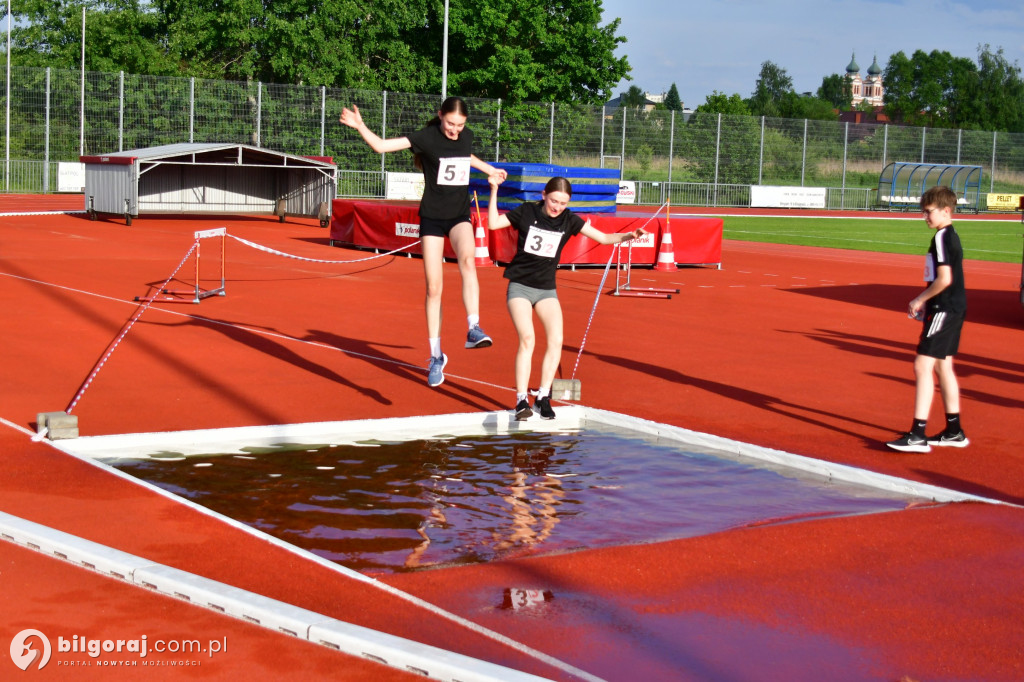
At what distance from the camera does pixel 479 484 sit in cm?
680

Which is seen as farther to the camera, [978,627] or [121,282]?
[121,282]

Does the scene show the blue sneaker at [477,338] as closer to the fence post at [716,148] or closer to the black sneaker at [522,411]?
the black sneaker at [522,411]

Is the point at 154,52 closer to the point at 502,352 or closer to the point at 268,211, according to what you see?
the point at 268,211

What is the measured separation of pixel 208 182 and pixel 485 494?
28776 millimetres

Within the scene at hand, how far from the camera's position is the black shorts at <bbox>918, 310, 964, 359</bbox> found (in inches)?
314

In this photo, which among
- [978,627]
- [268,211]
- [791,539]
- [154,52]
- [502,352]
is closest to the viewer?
[978,627]

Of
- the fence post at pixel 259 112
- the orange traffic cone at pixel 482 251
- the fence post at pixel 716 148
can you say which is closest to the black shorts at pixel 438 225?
the orange traffic cone at pixel 482 251

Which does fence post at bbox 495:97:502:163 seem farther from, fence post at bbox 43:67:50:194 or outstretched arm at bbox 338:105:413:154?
outstretched arm at bbox 338:105:413:154

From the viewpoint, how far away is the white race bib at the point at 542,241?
8.36 m

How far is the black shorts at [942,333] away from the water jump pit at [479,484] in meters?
1.43

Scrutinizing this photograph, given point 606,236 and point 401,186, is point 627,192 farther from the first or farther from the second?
point 606,236

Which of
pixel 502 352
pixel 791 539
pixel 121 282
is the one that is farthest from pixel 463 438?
pixel 121 282

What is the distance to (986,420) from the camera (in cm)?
927

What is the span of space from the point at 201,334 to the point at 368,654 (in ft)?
28.6
